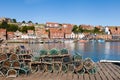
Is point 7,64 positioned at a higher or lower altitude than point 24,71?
higher

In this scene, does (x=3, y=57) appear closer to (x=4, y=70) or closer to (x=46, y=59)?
(x=4, y=70)

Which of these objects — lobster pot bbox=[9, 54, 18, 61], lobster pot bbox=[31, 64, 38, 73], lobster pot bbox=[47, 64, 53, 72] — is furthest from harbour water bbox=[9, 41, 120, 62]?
lobster pot bbox=[9, 54, 18, 61]

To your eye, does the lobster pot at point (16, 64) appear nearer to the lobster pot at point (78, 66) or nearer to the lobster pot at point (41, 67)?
the lobster pot at point (41, 67)

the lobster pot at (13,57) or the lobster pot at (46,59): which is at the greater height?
the lobster pot at (13,57)

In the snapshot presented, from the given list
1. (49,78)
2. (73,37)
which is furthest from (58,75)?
(73,37)

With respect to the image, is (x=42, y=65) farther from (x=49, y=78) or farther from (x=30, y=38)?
(x=30, y=38)

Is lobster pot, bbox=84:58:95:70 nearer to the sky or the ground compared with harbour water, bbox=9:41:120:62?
nearer to the sky

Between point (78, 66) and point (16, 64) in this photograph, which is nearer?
point (16, 64)

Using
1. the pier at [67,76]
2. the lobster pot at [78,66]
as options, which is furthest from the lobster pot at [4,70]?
the lobster pot at [78,66]

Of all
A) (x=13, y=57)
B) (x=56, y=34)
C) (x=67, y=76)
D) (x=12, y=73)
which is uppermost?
(x=13, y=57)

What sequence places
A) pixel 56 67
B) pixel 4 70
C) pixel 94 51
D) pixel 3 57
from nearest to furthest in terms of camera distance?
pixel 4 70 < pixel 3 57 < pixel 56 67 < pixel 94 51

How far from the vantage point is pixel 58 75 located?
467 inches

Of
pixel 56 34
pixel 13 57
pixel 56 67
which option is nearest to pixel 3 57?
pixel 13 57

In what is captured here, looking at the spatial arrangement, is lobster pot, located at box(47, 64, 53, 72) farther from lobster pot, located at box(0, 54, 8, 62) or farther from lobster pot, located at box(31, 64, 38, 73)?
lobster pot, located at box(0, 54, 8, 62)
